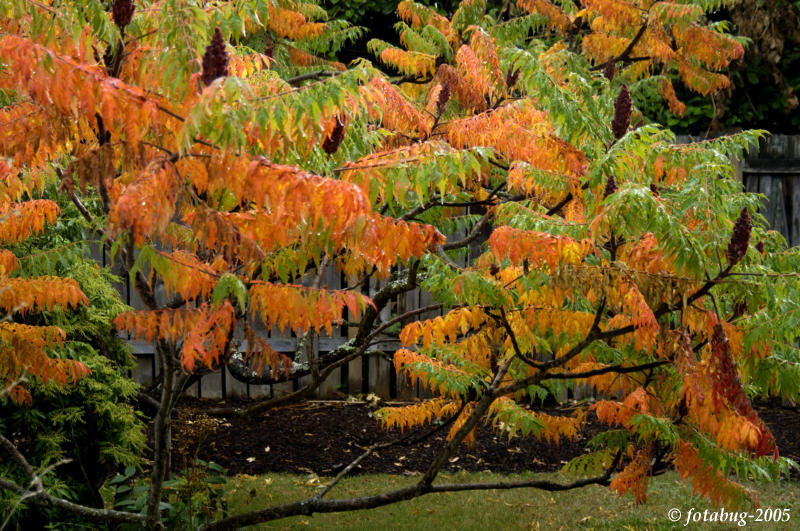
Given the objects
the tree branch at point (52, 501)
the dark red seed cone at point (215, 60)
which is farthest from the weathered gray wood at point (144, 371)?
the dark red seed cone at point (215, 60)

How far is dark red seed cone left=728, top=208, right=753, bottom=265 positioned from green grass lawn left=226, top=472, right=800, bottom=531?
2.91 metres

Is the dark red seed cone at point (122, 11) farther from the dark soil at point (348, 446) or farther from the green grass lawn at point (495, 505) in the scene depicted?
the dark soil at point (348, 446)

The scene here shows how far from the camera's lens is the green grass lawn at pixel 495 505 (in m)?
6.23

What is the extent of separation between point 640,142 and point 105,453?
4021 millimetres

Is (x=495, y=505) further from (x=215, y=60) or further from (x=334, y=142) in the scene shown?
(x=215, y=60)

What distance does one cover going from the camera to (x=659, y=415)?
4930 mm

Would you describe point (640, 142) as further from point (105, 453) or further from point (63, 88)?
point (105, 453)

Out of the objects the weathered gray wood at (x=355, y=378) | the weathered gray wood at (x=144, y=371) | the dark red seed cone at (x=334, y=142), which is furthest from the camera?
the weathered gray wood at (x=355, y=378)

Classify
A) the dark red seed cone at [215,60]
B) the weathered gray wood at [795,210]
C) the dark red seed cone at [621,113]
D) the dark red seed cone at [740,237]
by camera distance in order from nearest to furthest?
the dark red seed cone at [215,60]
the dark red seed cone at [740,237]
the dark red seed cone at [621,113]
the weathered gray wood at [795,210]

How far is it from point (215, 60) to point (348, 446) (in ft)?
18.4

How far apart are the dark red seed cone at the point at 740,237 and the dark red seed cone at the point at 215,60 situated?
2239 mm

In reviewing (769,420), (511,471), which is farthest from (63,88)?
(769,420)

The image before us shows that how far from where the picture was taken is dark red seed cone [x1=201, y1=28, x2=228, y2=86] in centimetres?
306

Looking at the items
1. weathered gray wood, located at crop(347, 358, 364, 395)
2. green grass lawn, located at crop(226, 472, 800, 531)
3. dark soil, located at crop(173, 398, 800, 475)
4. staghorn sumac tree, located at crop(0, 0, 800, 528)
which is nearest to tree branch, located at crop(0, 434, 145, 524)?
staghorn sumac tree, located at crop(0, 0, 800, 528)
